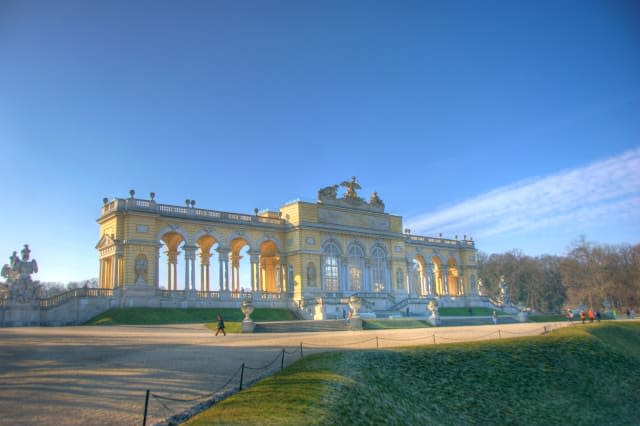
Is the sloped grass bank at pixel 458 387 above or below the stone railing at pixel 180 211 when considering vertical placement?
below

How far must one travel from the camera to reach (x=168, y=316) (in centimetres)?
4128

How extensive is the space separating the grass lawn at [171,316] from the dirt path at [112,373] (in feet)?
43.2

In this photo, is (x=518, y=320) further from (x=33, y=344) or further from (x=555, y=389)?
(x=33, y=344)

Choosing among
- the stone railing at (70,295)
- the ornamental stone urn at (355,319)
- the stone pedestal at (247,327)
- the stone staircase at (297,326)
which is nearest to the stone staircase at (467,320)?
the ornamental stone urn at (355,319)

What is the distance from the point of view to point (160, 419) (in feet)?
34.3

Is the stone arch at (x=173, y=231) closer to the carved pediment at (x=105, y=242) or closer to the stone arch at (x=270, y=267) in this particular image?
the carved pediment at (x=105, y=242)

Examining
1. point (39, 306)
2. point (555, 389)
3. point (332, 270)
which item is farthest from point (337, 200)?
point (555, 389)

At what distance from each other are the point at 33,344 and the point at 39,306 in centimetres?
1899

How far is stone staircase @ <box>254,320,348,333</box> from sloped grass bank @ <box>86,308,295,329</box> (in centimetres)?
357

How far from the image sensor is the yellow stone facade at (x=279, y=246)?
4444 centimetres

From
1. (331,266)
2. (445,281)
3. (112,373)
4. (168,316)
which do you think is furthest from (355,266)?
(112,373)

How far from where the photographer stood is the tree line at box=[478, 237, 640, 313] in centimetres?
7088

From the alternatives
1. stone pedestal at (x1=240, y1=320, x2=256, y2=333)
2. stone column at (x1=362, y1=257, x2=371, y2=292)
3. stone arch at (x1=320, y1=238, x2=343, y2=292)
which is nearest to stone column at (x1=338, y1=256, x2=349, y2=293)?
stone arch at (x1=320, y1=238, x2=343, y2=292)

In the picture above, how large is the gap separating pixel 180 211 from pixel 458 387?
35484mm
